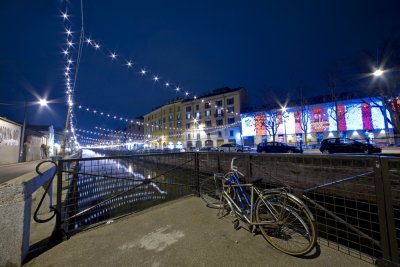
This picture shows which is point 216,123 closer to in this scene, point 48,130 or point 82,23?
point 48,130

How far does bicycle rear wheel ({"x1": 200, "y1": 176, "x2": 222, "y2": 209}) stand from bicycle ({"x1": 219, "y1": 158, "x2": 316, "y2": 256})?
2.54ft

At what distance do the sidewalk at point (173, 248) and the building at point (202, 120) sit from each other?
3142 centimetres

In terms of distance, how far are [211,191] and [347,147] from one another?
15.0 metres

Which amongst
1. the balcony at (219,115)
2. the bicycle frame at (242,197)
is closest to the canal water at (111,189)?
the bicycle frame at (242,197)

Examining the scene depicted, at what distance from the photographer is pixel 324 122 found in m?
27.6

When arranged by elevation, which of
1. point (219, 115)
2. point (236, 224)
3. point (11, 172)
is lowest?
point (236, 224)

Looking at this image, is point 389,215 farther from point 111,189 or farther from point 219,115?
point 219,115

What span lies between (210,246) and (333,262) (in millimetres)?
1443

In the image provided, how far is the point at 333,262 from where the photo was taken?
216cm

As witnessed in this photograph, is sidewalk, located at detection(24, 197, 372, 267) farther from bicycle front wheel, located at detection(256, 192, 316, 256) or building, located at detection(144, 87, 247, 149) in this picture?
building, located at detection(144, 87, 247, 149)

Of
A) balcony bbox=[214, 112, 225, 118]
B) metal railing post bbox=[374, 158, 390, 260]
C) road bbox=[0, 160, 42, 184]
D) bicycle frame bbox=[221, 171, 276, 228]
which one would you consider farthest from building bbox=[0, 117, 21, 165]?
balcony bbox=[214, 112, 225, 118]

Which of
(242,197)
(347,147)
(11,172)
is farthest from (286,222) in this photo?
(347,147)

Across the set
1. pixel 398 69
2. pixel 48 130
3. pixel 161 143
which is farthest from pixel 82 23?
pixel 161 143

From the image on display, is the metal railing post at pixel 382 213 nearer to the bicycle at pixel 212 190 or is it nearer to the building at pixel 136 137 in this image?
the bicycle at pixel 212 190
